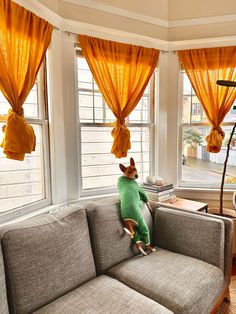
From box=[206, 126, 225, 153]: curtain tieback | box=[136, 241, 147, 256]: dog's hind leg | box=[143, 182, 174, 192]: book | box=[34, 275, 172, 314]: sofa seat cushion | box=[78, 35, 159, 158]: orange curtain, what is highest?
box=[78, 35, 159, 158]: orange curtain

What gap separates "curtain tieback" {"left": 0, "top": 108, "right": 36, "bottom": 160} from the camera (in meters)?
1.60

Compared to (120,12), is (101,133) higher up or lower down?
lower down

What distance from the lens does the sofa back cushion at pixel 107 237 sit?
1552mm

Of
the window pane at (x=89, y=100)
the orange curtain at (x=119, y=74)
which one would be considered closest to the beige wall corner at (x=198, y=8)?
the orange curtain at (x=119, y=74)

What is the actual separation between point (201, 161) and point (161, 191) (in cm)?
78

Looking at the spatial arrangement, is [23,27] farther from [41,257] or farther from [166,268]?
[166,268]

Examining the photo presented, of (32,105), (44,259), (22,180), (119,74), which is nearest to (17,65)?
(32,105)

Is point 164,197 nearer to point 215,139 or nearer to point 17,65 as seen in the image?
point 215,139

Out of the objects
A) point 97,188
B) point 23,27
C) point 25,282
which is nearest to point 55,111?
point 23,27

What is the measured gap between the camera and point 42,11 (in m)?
1.84

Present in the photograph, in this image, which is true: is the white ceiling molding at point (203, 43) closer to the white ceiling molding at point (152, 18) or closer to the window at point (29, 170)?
the white ceiling molding at point (152, 18)

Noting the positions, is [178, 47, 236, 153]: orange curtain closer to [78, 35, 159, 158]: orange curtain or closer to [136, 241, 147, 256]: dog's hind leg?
[78, 35, 159, 158]: orange curtain

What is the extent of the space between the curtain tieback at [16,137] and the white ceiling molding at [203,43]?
74.8 inches

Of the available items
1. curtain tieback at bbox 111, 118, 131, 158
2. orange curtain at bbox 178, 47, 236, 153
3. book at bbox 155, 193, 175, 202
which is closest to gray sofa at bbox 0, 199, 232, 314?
book at bbox 155, 193, 175, 202
